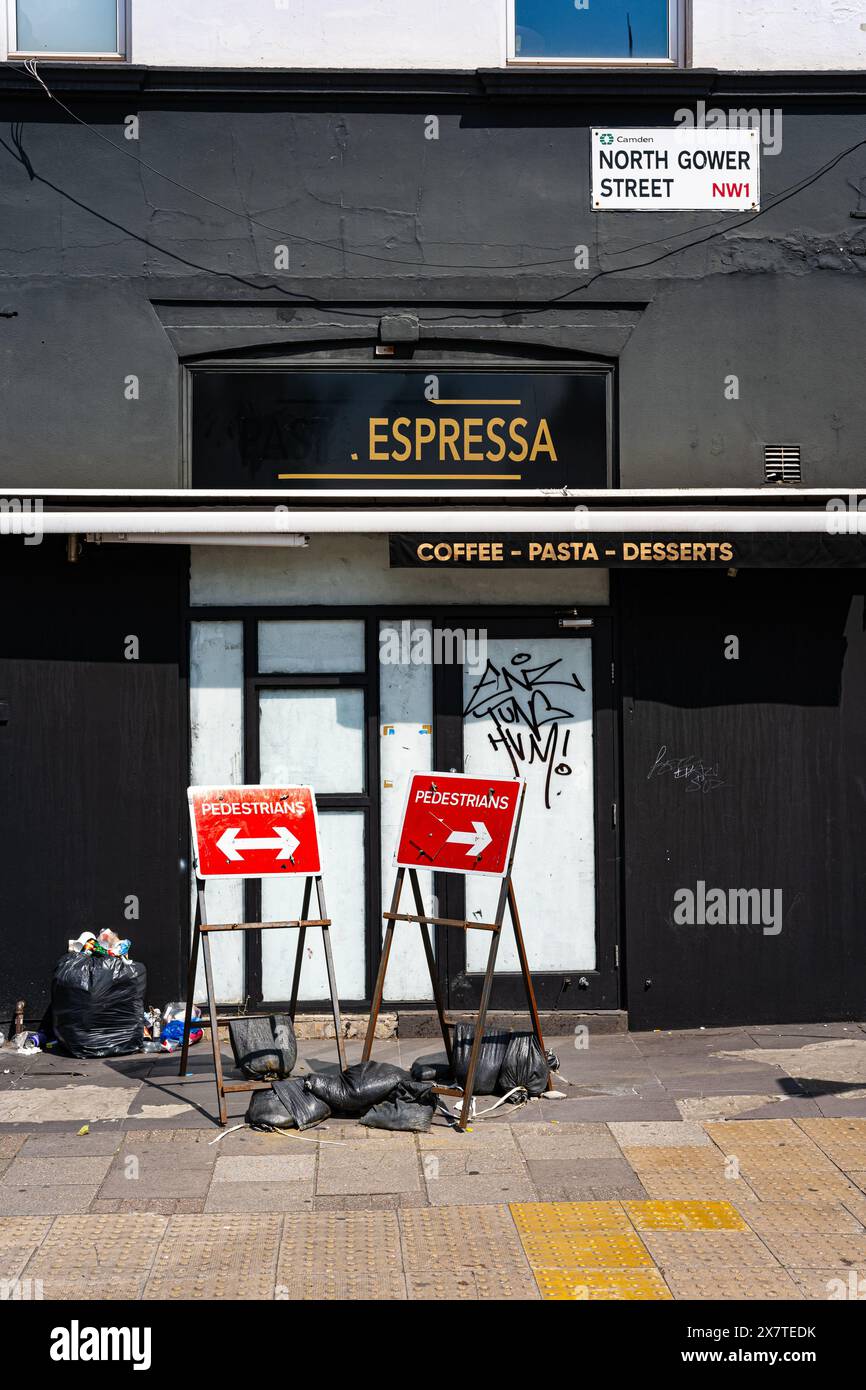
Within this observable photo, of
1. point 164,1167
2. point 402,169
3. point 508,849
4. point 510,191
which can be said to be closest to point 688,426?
point 510,191

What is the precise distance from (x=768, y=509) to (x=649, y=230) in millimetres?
2098

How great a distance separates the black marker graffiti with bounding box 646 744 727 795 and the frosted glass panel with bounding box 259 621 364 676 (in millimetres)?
2079

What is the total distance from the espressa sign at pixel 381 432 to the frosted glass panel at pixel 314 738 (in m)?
1.40

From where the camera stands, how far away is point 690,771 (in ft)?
29.5

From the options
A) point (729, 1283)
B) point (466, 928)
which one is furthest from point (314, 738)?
point (729, 1283)

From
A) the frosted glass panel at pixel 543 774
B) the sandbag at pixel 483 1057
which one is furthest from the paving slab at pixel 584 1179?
the frosted glass panel at pixel 543 774

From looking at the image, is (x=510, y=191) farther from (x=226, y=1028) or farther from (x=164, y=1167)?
(x=164, y=1167)

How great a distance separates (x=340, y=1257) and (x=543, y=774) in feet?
13.5

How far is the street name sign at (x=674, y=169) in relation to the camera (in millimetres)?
9023

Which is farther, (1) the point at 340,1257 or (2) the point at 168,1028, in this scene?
(2) the point at 168,1028

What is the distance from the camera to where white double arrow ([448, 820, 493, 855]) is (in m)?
7.45

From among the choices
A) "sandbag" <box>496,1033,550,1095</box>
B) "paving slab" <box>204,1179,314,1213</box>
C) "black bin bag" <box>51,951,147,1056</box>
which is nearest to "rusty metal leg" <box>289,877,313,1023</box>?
"black bin bag" <box>51,951,147,1056</box>

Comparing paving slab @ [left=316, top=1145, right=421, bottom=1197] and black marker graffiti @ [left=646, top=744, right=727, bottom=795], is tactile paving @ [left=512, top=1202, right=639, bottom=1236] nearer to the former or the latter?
paving slab @ [left=316, top=1145, right=421, bottom=1197]

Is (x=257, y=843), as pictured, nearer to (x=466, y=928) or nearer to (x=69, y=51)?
(x=466, y=928)
